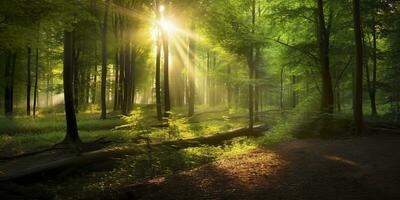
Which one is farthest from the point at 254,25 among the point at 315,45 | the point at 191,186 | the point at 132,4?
the point at 191,186

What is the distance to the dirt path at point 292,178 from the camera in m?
8.36

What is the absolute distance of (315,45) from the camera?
75.6 feet

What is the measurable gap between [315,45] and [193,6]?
853cm

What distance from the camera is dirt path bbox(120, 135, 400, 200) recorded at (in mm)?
8359

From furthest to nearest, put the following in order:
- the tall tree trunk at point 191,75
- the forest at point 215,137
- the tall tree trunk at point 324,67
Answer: the tall tree trunk at point 191,75 < the tall tree trunk at point 324,67 < the forest at point 215,137

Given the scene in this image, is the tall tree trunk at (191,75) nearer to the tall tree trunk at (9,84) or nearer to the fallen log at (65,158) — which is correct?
the fallen log at (65,158)

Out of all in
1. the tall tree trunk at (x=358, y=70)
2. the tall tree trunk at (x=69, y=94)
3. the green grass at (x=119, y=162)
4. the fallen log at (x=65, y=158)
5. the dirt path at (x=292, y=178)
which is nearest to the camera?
the dirt path at (x=292, y=178)

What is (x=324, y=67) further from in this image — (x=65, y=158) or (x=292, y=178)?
(x=65, y=158)

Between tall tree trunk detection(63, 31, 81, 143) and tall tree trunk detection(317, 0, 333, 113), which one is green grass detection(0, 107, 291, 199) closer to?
tall tree trunk detection(63, 31, 81, 143)

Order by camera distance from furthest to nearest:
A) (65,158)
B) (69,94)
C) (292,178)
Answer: (69,94) → (65,158) → (292,178)

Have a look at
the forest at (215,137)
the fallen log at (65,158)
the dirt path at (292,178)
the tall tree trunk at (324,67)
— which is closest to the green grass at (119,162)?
the forest at (215,137)

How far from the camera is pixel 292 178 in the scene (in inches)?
379

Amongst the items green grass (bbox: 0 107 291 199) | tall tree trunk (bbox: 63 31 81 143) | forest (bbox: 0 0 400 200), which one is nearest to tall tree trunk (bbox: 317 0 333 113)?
forest (bbox: 0 0 400 200)

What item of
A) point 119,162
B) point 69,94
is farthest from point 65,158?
point 69,94
